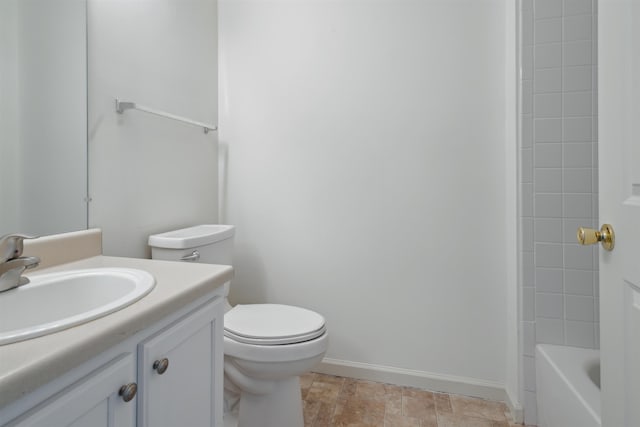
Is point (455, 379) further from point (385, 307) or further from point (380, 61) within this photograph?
point (380, 61)

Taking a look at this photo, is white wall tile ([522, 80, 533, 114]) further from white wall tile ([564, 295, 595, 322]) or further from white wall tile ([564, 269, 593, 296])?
white wall tile ([564, 295, 595, 322])

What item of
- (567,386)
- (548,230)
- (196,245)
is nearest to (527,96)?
(548,230)

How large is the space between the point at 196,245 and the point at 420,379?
130 centimetres

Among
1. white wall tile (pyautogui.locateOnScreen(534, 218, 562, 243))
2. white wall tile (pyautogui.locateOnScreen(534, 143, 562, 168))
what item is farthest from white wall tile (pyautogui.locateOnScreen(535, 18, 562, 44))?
white wall tile (pyautogui.locateOnScreen(534, 218, 562, 243))

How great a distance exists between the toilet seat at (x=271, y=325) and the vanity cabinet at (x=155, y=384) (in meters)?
0.35

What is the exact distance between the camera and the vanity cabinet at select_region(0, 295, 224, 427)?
0.52 metres

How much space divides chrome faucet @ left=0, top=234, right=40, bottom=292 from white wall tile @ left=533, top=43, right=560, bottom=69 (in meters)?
1.87

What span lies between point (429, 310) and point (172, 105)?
162 centimetres

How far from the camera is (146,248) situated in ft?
4.84

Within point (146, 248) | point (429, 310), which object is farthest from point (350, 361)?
point (146, 248)

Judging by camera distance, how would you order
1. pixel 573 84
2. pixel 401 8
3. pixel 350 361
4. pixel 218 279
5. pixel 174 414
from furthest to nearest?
pixel 350 361 < pixel 401 8 < pixel 573 84 < pixel 218 279 < pixel 174 414

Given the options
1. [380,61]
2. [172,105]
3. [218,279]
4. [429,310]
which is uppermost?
[380,61]

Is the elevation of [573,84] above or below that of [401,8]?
below

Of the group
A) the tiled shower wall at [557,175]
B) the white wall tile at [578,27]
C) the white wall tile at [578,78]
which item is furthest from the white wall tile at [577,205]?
the white wall tile at [578,27]
